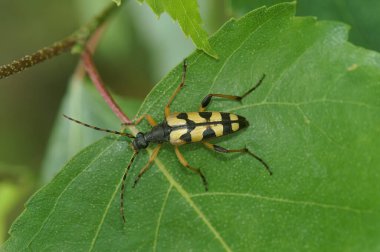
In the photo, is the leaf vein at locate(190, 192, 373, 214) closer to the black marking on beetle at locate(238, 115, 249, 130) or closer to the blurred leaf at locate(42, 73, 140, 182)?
the black marking on beetle at locate(238, 115, 249, 130)

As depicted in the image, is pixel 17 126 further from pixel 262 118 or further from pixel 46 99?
pixel 262 118

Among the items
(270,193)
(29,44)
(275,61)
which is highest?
(29,44)

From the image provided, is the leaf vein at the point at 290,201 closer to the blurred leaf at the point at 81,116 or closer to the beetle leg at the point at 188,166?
the beetle leg at the point at 188,166

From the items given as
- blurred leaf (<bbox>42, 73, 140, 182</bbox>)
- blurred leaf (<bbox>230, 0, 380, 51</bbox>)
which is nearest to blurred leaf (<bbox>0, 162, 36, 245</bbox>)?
blurred leaf (<bbox>42, 73, 140, 182</bbox>)

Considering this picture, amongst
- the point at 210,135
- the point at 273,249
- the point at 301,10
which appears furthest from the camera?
the point at 301,10

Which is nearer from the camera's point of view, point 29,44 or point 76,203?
point 76,203

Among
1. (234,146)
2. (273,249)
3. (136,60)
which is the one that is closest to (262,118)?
(234,146)
